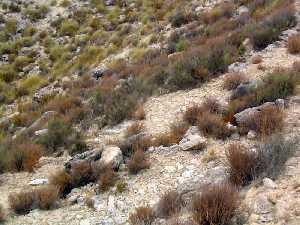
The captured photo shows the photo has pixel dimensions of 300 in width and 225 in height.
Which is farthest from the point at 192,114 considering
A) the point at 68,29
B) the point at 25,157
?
the point at 68,29

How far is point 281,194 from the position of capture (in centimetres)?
586

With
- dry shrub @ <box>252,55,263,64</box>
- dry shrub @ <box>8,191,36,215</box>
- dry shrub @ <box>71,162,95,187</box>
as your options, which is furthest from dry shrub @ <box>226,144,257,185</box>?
dry shrub @ <box>252,55,263,64</box>

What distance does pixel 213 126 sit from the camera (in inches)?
318

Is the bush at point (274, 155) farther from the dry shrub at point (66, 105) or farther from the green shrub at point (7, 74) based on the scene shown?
the green shrub at point (7, 74)

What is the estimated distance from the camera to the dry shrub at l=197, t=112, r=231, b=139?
792cm

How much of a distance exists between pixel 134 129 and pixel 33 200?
8.45ft

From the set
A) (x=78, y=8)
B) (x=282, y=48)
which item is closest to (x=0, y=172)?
(x=282, y=48)

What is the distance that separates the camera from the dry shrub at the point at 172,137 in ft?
27.0

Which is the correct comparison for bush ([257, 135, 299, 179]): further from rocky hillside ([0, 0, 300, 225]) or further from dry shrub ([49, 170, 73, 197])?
dry shrub ([49, 170, 73, 197])

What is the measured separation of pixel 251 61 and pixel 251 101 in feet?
7.87

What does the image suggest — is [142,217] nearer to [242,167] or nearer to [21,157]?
[242,167]

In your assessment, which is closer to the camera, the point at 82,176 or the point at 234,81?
the point at 82,176

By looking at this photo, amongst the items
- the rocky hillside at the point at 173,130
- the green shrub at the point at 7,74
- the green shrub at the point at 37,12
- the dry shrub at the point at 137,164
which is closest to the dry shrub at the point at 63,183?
the rocky hillside at the point at 173,130

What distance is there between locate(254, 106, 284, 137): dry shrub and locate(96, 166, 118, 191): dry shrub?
249 centimetres
